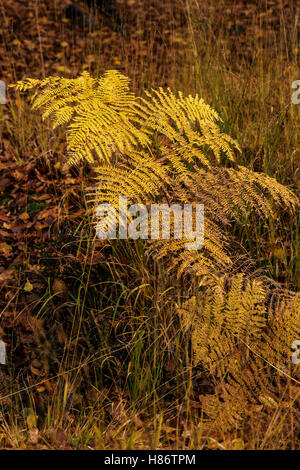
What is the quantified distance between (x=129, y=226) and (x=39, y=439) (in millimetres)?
1021

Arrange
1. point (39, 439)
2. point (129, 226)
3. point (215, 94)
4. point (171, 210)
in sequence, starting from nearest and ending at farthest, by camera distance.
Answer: point (39, 439), point (171, 210), point (129, 226), point (215, 94)

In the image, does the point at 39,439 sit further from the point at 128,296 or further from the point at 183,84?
the point at 183,84

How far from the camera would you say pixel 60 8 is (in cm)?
571

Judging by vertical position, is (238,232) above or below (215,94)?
below

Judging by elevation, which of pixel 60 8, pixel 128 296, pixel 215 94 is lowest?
pixel 128 296
